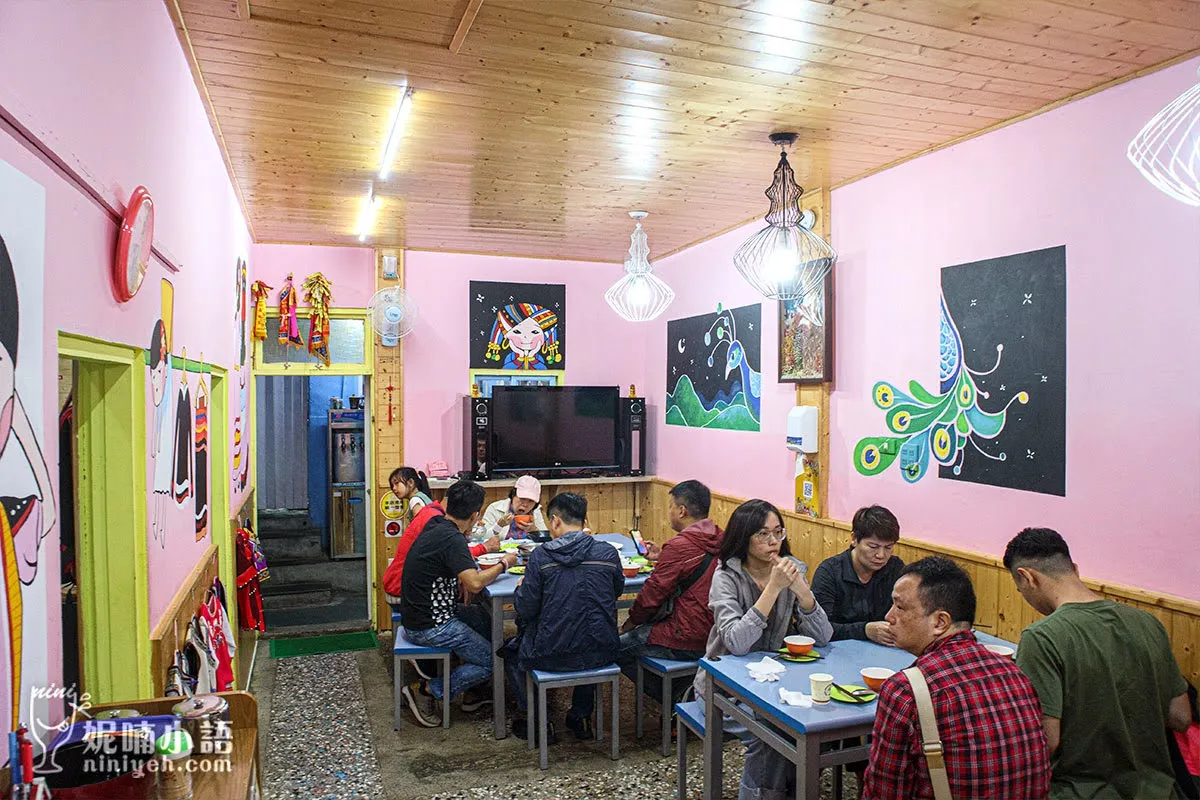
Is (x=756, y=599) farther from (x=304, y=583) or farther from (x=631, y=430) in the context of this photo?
(x=304, y=583)

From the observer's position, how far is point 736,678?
114 inches

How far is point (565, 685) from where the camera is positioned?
159 inches

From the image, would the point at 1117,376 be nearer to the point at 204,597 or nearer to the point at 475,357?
the point at 204,597

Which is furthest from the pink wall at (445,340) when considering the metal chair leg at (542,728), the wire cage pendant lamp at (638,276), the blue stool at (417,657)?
the metal chair leg at (542,728)

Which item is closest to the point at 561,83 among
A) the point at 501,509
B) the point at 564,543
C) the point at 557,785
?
the point at 564,543

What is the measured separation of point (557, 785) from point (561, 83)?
3.22m

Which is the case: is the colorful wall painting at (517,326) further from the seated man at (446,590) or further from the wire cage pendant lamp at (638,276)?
the seated man at (446,590)

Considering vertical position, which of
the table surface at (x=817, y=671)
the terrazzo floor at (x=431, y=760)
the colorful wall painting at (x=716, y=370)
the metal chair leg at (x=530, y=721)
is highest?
the colorful wall painting at (x=716, y=370)

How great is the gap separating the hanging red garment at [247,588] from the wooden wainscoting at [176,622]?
1380mm

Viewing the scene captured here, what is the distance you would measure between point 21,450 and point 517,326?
5889mm

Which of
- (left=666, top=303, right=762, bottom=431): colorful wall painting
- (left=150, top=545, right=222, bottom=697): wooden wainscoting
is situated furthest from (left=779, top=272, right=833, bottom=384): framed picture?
(left=150, top=545, right=222, bottom=697): wooden wainscoting

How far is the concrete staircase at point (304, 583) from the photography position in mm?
6844

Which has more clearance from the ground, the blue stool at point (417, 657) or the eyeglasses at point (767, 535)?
the eyeglasses at point (767, 535)

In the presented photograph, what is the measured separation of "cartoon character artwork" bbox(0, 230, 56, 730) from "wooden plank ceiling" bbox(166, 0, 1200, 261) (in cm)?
173
